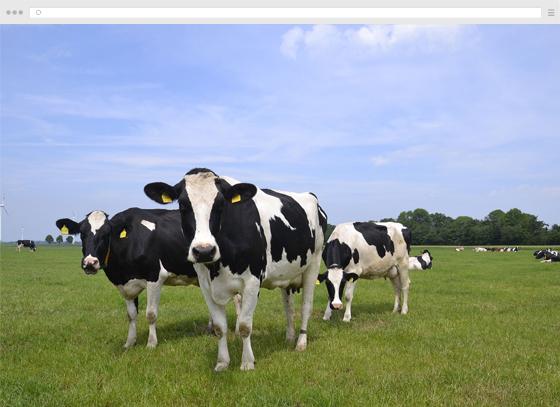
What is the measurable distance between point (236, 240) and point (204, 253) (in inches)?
36.9

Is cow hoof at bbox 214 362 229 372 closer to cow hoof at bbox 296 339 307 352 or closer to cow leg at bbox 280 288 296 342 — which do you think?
cow hoof at bbox 296 339 307 352

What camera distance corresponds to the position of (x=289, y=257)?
742 centimetres

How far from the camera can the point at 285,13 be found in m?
5.08

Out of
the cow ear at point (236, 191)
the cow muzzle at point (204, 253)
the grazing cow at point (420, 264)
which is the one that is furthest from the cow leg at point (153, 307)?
the grazing cow at point (420, 264)

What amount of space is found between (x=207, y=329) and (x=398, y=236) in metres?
5.77

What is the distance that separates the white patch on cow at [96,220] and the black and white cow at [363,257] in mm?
5052

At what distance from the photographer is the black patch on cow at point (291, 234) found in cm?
713

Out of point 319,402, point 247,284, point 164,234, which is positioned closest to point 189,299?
point 164,234

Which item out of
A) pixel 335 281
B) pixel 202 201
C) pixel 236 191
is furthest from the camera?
pixel 335 281

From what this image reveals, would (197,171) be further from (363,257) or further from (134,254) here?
(363,257)

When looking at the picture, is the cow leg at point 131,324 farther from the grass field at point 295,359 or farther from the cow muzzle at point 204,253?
the cow muzzle at point 204,253

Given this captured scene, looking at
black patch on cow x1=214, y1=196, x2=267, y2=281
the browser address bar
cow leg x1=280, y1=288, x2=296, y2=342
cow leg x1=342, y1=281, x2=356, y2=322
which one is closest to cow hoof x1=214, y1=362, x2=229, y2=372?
black patch on cow x1=214, y1=196, x2=267, y2=281

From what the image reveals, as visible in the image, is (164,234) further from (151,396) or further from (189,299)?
(189,299)

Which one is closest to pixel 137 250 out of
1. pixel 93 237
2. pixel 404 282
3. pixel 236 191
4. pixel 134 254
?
pixel 134 254
